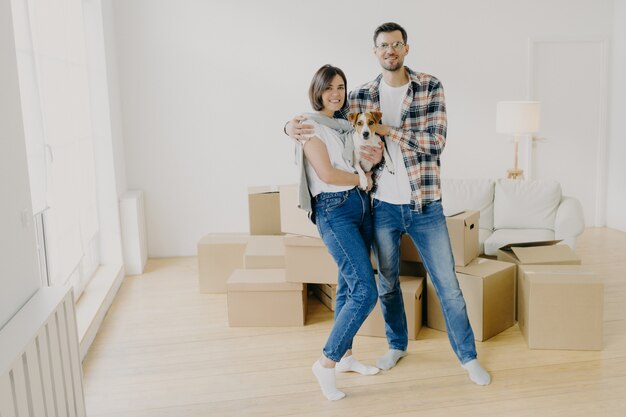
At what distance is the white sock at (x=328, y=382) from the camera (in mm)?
2766

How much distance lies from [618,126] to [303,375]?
4.58m

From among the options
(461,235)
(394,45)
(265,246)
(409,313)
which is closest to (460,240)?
(461,235)

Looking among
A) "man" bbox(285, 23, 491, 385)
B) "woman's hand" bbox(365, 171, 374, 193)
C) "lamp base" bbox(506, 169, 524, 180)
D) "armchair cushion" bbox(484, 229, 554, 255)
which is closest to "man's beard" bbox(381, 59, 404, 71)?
"man" bbox(285, 23, 491, 385)

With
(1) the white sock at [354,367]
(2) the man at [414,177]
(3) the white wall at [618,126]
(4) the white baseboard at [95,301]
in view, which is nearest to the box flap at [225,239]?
(4) the white baseboard at [95,301]

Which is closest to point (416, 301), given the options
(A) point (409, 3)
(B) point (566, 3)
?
(A) point (409, 3)

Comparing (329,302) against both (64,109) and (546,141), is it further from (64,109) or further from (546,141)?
(546,141)

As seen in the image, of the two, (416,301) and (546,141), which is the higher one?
(546,141)

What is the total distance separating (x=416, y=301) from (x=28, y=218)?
6.71 ft

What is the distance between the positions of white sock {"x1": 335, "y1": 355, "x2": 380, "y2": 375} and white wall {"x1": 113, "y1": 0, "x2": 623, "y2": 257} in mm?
2835

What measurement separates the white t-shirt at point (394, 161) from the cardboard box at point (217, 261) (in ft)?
5.85

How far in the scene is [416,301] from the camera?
11.3 feet

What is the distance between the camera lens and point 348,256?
2676 millimetres

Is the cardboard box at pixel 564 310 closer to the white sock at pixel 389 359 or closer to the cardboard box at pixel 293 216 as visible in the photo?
the white sock at pixel 389 359

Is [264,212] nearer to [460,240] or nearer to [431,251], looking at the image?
[460,240]
